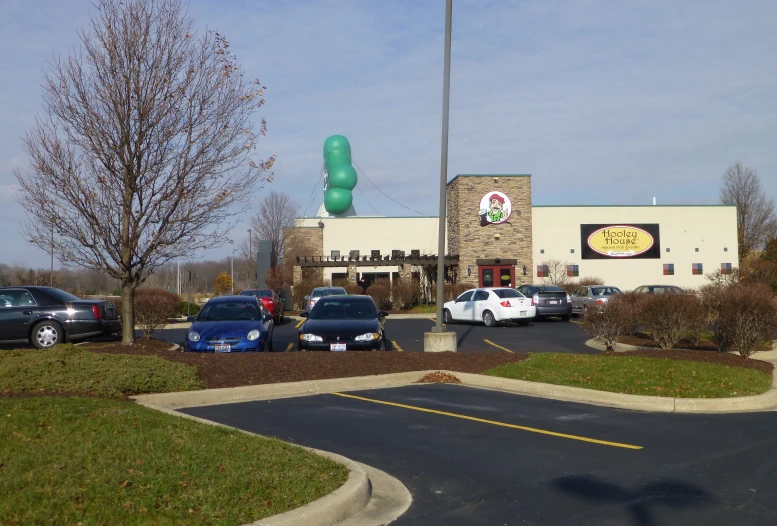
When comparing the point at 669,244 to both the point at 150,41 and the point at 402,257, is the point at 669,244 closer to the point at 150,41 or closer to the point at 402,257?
the point at 402,257

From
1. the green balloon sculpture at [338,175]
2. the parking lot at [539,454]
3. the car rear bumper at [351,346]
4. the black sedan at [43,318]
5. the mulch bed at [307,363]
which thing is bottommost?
the parking lot at [539,454]

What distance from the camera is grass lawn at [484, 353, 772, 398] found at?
442 inches

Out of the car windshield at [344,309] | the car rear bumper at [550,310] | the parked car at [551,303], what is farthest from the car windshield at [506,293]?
the car windshield at [344,309]

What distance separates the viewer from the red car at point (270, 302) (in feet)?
95.6

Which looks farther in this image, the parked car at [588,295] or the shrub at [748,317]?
the parked car at [588,295]

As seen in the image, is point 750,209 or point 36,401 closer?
point 36,401

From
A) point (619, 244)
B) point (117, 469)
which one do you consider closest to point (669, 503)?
point (117, 469)

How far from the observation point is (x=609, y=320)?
649 inches

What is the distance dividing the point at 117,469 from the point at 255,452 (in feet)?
4.39

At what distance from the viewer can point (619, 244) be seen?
44.2 m

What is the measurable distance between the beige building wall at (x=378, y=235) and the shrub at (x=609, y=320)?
31027 mm

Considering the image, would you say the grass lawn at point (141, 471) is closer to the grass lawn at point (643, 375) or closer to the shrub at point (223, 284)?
the grass lawn at point (643, 375)

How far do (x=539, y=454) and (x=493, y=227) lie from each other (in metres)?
34.7

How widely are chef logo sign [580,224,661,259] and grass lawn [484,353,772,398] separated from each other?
102 feet
